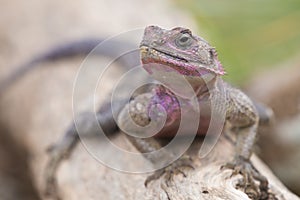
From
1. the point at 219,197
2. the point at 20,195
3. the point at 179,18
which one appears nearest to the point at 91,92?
the point at 20,195

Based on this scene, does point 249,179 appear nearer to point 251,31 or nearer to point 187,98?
point 187,98

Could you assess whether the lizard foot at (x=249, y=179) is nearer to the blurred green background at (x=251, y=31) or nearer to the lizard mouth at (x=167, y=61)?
the lizard mouth at (x=167, y=61)

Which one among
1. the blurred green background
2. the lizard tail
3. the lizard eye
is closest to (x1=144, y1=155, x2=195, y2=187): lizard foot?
the lizard eye

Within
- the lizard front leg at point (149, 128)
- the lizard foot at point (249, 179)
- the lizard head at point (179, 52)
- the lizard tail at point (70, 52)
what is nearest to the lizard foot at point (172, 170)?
the lizard front leg at point (149, 128)

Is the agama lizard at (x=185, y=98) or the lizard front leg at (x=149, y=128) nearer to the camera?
the agama lizard at (x=185, y=98)

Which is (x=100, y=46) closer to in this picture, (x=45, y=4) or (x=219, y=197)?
(x=45, y=4)

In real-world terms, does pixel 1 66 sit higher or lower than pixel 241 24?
lower

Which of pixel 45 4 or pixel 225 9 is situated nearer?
pixel 45 4
